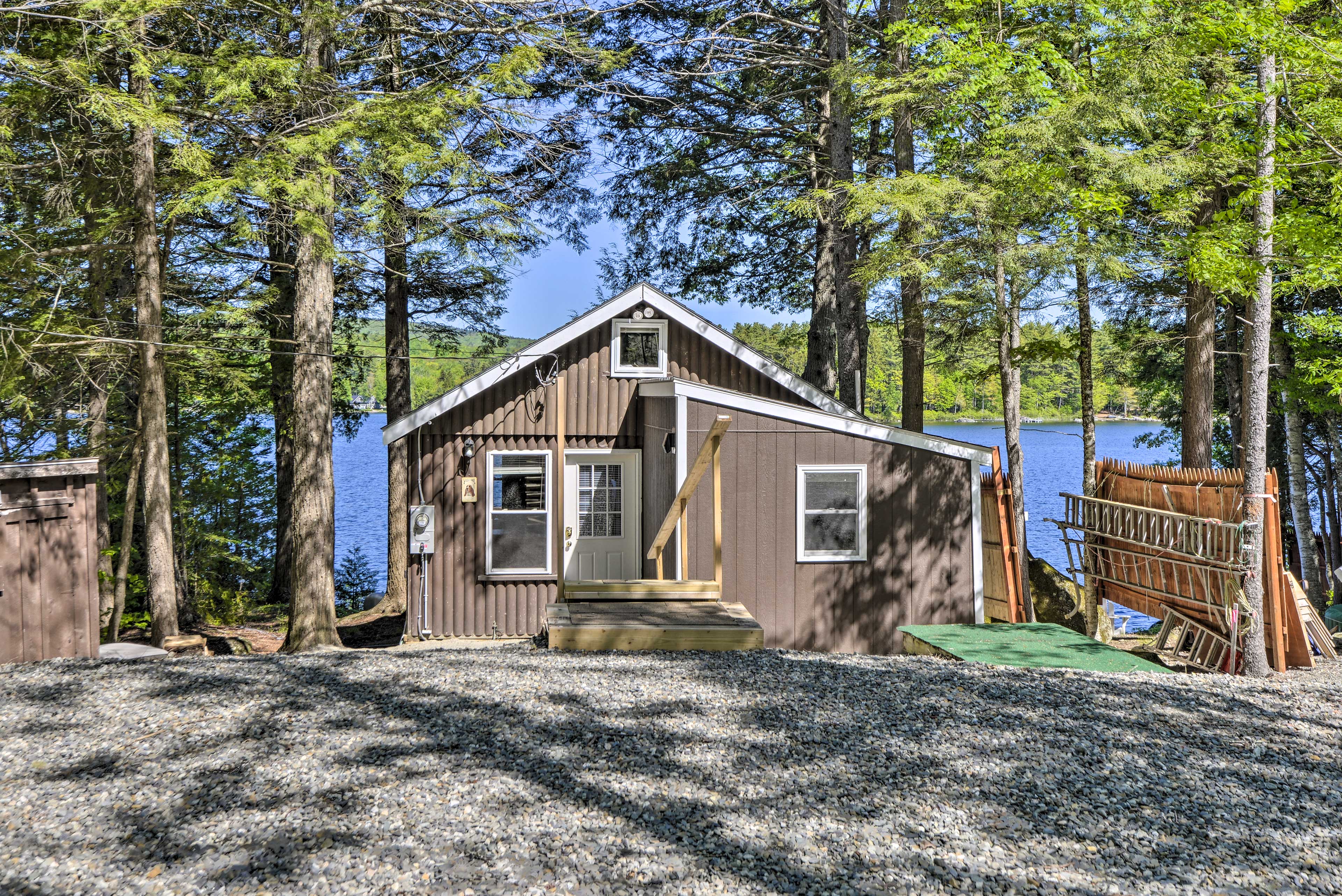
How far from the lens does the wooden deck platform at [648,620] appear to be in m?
7.56

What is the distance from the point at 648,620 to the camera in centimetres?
791

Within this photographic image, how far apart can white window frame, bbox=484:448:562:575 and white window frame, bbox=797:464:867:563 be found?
3178 millimetres

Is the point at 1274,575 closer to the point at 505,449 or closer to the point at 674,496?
the point at 674,496

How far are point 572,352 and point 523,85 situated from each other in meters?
3.25

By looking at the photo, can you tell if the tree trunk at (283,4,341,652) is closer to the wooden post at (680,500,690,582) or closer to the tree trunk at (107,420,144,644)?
the tree trunk at (107,420,144,644)

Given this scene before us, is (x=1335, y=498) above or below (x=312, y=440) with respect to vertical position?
below

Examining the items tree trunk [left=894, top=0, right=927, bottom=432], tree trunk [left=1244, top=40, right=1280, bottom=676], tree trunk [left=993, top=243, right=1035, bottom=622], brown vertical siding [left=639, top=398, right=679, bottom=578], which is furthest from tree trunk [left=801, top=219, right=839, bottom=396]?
tree trunk [left=1244, top=40, right=1280, bottom=676]

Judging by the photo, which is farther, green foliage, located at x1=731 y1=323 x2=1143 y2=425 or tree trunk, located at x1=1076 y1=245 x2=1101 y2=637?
green foliage, located at x1=731 y1=323 x2=1143 y2=425

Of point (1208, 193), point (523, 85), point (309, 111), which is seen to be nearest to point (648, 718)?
point (523, 85)

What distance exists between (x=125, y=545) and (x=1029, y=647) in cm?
1169

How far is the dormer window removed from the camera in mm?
11562

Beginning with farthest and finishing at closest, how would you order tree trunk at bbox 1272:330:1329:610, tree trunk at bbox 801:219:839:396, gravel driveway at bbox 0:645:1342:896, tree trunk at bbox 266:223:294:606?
tree trunk at bbox 801:219:839:396 < tree trunk at bbox 266:223:294:606 < tree trunk at bbox 1272:330:1329:610 < gravel driveway at bbox 0:645:1342:896

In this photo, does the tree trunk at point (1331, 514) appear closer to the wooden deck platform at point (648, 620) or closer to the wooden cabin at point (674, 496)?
the wooden cabin at point (674, 496)

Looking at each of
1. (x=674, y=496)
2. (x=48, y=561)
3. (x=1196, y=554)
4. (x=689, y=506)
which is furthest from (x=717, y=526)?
(x=48, y=561)
